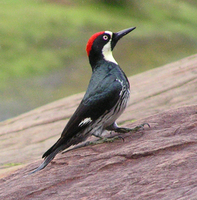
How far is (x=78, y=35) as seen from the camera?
866 centimetres

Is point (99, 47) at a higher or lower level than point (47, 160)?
higher

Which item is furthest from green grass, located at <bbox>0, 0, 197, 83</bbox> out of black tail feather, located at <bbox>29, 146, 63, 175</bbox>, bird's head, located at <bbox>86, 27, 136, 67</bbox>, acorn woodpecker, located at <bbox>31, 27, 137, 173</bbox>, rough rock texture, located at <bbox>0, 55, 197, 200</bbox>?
black tail feather, located at <bbox>29, 146, 63, 175</bbox>

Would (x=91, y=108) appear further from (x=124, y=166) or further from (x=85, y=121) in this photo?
(x=124, y=166)

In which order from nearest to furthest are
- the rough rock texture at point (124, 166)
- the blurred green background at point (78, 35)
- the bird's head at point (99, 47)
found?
the rough rock texture at point (124, 166) → the bird's head at point (99, 47) → the blurred green background at point (78, 35)

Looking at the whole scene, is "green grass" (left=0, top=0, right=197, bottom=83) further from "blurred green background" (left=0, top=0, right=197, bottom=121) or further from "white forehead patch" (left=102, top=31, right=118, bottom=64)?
"white forehead patch" (left=102, top=31, right=118, bottom=64)

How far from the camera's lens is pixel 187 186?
7.97 ft

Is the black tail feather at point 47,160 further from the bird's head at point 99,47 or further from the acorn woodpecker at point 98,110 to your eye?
the bird's head at point 99,47

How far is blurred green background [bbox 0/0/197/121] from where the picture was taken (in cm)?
809

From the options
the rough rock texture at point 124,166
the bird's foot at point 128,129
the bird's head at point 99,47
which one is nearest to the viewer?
the rough rock texture at point 124,166

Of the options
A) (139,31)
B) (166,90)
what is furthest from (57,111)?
(139,31)

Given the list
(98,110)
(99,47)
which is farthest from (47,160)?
(99,47)

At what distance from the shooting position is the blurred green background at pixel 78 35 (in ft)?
26.6

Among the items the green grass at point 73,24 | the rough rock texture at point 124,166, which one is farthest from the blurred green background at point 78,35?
the rough rock texture at point 124,166

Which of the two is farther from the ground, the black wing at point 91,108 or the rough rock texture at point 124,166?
the black wing at point 91,108
